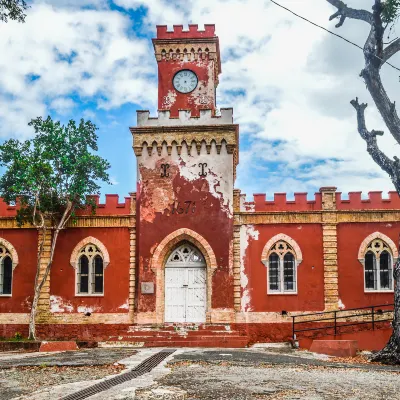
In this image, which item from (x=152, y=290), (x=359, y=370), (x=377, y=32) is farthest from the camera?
(x=152, y=290)

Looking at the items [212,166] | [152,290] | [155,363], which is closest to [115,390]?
[155,363]

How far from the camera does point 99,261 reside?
24266mm

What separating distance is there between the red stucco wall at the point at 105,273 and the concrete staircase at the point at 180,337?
1.97 meters

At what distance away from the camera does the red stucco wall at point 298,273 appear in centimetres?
2309

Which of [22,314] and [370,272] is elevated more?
[370,272]

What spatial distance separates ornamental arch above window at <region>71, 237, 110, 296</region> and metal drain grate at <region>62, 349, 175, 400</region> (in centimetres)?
848

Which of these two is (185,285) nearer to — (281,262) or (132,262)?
(132,262)

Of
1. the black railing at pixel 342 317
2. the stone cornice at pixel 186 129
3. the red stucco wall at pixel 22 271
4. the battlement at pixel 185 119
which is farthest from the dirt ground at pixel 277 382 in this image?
the battlement at pixel 185 119

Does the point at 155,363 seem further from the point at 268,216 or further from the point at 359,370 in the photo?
the point at 268,216

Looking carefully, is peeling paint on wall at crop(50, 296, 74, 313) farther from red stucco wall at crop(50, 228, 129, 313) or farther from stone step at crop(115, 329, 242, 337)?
stone step at crop(115, 329, 242, 337)

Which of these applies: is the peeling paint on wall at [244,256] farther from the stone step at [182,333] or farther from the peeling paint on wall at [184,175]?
the stone step at [182,333]

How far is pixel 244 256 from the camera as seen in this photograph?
77.2 feet

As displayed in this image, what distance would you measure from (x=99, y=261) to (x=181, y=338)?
5.23 meters

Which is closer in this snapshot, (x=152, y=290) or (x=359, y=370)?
(x=359, y=370)
